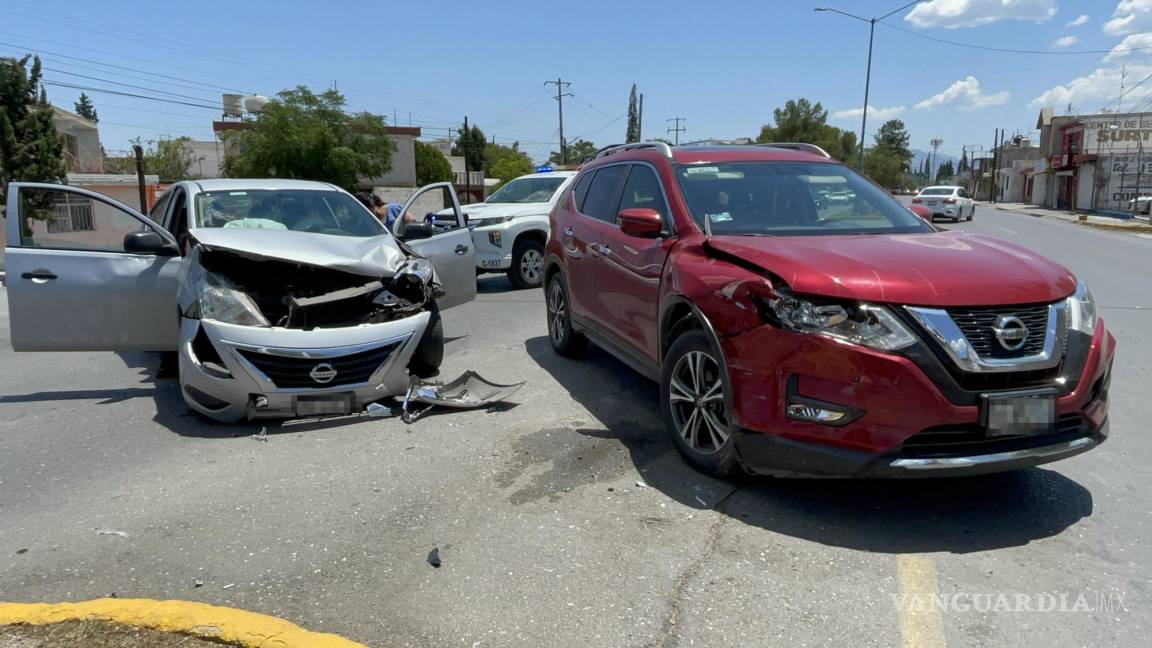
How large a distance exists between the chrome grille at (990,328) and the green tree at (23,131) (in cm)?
2634

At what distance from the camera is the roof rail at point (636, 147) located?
5.78 m

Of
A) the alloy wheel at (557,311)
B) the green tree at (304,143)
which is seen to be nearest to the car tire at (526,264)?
the alloy wheel at (557,311)

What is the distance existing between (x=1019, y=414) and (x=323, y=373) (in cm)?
405

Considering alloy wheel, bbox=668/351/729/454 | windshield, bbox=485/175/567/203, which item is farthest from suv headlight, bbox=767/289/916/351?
windshield, bbox=485/175/567/203

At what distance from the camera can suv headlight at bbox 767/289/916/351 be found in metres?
3.57

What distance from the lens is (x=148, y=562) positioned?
143 inches

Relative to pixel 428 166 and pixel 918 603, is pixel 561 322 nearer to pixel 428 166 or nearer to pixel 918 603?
pixel 918 603

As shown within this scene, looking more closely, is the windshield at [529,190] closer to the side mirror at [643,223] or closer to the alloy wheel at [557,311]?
the alloy wheel at [557,311]

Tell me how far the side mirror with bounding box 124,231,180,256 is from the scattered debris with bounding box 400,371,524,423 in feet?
7.07

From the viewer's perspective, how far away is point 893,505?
13.6ft

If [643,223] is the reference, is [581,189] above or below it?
above

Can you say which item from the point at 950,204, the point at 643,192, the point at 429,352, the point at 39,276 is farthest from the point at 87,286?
the point at 950,204

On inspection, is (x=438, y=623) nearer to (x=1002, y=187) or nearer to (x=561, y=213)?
(x=561, y=213)

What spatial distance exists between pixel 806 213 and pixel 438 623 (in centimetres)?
336
